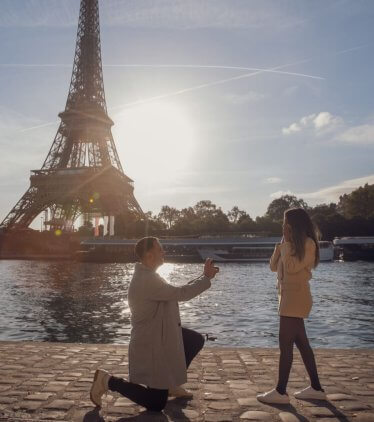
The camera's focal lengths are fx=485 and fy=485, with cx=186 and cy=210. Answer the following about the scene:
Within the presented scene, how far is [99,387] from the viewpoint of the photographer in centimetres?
514

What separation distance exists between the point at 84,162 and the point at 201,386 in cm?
8157

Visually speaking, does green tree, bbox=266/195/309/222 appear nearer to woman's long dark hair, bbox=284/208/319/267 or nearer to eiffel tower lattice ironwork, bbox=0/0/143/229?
eiffel tower lattice ironwork, bbox=0/0/143/229

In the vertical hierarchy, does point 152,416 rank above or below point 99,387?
below

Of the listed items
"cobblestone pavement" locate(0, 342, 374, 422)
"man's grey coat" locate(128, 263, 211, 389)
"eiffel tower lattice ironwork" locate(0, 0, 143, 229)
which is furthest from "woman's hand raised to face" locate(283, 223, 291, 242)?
"eiffel tower lattice ironwork" locate(0, 0, 143, 229)

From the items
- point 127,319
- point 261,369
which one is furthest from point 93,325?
point 261,369

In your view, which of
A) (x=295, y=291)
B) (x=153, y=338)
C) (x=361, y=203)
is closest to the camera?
(x=153, y=338)

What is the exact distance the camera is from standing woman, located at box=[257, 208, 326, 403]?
5363mm

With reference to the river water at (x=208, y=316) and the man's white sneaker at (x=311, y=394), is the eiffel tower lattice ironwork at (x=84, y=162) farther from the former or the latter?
the man's white sneaker at (x=311, y=394)

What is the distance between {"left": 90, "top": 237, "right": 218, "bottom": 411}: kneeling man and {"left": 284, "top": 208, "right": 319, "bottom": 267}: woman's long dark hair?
38.1 inches

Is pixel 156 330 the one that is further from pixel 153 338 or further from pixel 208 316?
pixel 208 316

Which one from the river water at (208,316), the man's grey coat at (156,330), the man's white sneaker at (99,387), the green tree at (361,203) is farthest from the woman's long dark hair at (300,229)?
the green tree at (361,203)

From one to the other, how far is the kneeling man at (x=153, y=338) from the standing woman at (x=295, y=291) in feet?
2.88

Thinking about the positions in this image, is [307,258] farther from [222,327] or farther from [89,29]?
[89,29]

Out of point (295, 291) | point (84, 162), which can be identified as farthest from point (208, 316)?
point (84, 162)
